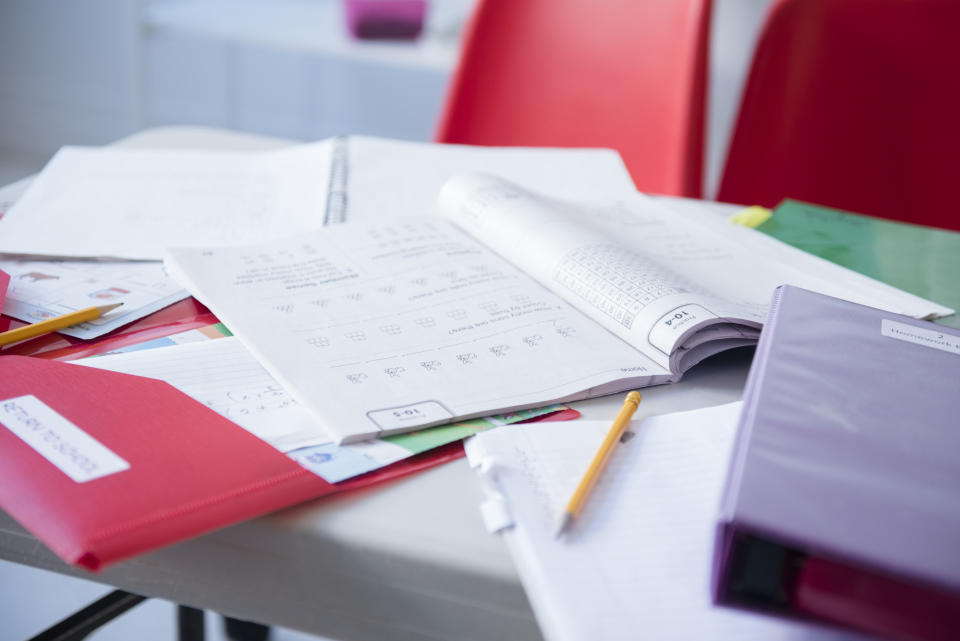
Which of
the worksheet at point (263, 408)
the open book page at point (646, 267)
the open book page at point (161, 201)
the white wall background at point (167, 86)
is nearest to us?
the worksheet at point (263, 408)

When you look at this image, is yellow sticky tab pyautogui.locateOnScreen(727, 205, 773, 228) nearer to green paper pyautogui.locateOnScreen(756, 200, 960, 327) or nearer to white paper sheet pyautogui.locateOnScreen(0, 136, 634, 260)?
green paper pyautogui.locateOnScreen(756, 200, 960, 327)

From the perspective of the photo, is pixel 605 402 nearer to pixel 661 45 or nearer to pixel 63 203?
pixel 63 203

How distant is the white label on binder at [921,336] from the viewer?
1.71 feet

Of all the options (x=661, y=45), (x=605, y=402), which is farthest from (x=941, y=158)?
(x=605, y=402)

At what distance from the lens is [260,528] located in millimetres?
430

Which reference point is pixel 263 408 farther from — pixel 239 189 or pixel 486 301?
pixel 239 189

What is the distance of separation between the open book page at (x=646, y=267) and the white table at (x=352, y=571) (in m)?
0.22

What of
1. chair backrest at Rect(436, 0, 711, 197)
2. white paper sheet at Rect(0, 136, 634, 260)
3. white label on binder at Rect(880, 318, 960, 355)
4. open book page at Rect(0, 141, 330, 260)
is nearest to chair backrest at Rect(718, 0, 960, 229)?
chair backrest at Rect(436, 0, 711, 197)

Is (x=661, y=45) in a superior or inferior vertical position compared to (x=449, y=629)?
superior

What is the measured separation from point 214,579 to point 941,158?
1263 millimetres

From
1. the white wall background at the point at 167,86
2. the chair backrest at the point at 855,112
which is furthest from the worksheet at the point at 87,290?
the white wall background at the point at 167,86

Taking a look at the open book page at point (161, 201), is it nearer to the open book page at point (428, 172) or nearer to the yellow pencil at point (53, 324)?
the open book page at point (428, 172)

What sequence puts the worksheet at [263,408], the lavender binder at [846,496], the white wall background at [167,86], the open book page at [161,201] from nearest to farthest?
1. the lavender binder at [846,496]
2. the worksheet at [263,408]
3. the open book page at [161,201]
4. the white wall background at [167,86]

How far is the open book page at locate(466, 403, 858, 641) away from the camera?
1.25ft
